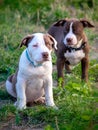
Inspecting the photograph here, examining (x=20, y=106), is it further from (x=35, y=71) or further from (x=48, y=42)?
(x=48, y=42)

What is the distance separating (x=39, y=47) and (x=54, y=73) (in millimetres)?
2267

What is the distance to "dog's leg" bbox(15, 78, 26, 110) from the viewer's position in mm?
6523

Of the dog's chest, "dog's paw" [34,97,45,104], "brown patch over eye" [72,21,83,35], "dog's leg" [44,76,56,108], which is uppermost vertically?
"brown patch over eye" [72,21,83,35]

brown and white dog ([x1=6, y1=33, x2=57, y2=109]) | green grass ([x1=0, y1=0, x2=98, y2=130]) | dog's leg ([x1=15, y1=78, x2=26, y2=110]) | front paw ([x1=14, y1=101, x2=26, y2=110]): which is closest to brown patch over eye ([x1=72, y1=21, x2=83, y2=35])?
green grass ([x1=0, y1=0, x2=98, y2=130])

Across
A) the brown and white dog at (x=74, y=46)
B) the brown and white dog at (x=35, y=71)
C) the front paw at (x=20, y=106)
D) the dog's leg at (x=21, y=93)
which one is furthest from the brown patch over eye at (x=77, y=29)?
the front paw at (x=20, y=106)

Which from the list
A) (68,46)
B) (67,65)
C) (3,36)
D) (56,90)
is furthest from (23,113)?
(3,36)

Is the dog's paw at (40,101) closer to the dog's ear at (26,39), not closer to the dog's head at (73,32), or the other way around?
the dog's ear at (26,39)

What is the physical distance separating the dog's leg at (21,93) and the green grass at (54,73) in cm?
10

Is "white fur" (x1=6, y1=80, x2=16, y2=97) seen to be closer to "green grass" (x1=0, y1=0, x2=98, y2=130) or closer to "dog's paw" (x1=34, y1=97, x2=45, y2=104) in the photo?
"green grass" (x1=0, y1=0, x2=98, y2=130)

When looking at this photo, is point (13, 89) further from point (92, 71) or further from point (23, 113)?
point (92, 71)

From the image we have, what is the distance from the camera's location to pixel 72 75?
830cm

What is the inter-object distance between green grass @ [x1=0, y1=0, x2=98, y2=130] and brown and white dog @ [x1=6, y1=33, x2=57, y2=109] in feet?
0.59

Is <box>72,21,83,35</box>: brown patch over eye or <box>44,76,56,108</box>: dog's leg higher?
<box>72,21,83,35</box>: brown patch over eye

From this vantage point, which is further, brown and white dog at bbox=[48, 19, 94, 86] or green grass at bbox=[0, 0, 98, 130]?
brown and white dog at bbox=[48, 19, 94, 86]
